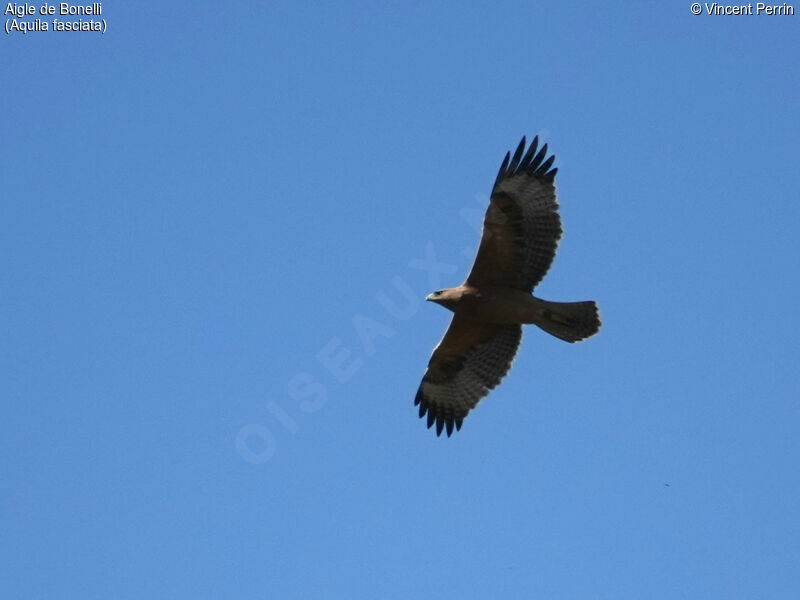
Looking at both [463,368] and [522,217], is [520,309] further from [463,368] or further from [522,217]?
[463,368]

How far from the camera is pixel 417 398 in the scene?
15141 mm

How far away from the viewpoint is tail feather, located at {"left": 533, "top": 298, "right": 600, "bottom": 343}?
13.6 meters

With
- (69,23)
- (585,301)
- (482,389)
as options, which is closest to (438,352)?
(482,389)

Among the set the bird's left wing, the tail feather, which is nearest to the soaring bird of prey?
the tail feather

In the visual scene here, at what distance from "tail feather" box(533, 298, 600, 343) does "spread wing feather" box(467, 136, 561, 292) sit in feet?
1.35

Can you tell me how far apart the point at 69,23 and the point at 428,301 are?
5150mm

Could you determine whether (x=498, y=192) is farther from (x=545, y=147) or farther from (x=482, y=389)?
(x=482, y=389)

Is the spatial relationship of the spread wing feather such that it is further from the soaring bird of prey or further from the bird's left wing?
the bird's left wing

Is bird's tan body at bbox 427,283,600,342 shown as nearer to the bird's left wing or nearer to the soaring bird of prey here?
the soaring bird of prey

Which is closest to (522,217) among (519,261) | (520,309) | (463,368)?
(519,261)

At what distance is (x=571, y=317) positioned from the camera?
13633 mm

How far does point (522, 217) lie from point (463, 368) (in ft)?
6.80

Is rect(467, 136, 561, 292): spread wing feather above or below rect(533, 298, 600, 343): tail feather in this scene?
above

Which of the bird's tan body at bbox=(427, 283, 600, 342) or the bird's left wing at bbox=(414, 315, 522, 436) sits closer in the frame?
the bird's tan body at bbox=(427, 283, 600, 342)
